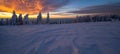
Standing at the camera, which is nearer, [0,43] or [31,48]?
[31,48]

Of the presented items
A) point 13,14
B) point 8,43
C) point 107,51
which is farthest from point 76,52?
point 13,14

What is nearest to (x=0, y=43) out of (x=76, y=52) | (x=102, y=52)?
(x=76, y=52)

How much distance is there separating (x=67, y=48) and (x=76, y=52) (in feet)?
1.66

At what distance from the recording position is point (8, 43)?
546cm

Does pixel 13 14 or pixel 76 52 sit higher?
pixel 13 14

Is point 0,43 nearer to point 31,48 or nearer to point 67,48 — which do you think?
point 31,48

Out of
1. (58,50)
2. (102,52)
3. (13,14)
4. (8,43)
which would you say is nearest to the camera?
(102,52)

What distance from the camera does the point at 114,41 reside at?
5.11m

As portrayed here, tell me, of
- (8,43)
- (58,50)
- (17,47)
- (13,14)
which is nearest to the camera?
(58,50)

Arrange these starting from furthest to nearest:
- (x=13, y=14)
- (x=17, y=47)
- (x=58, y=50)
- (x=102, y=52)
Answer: (x=13, y=14), (x=17, y=47), (x=58, y=50), (x=102, y=52)

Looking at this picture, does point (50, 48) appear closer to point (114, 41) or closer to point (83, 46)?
point (83, 46)

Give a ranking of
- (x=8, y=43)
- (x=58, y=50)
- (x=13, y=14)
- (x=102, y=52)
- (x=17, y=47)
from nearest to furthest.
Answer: (x=102, y=52) < (x=58, y=50) < (x=17, y=47) < (x=8, y=43) < (x=13, y=14)

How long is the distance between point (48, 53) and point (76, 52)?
2.36 feet

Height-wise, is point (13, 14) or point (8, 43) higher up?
point (13, 14)
